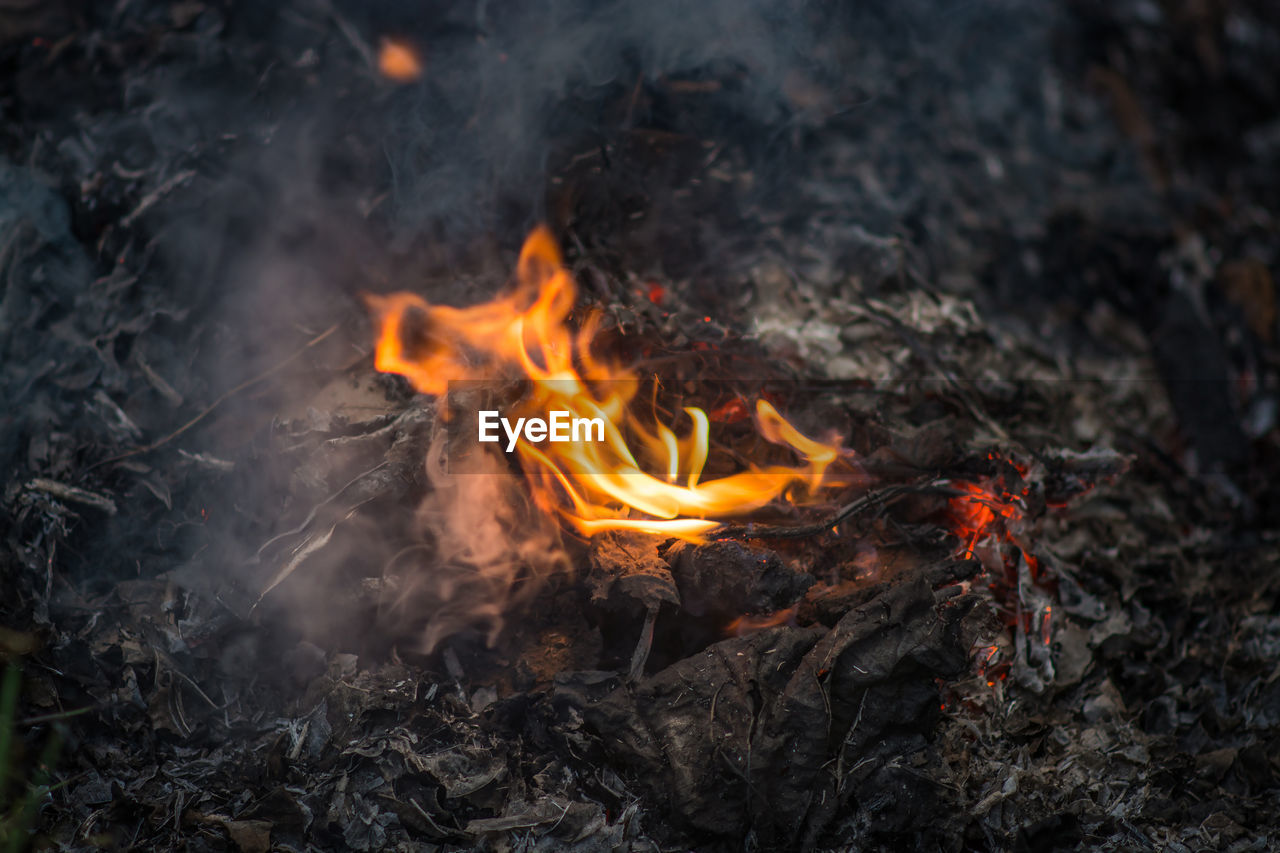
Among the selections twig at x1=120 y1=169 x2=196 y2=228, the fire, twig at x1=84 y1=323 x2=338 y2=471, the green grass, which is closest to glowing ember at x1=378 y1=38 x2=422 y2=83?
twig at x1=120 y1=169 x2=196 y2=228

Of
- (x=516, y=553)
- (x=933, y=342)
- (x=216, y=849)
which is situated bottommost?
(x=216, y=849)

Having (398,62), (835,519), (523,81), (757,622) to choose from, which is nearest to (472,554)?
(757,622)

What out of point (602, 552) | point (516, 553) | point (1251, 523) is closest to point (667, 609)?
point (602, 552)

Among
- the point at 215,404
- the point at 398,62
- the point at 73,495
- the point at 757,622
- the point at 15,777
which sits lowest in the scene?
the point at 15,777

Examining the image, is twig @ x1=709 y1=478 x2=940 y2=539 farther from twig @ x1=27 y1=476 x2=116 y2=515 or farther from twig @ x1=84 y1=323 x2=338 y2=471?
twig @ x1=27 y1=476 x2=116 y2=515

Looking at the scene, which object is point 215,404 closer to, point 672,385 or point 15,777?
point 15,777

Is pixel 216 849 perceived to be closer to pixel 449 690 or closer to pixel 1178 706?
pixel 449 690

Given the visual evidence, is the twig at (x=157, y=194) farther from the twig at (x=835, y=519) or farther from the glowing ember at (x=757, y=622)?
the glowing ember at (x=757, y=622)
